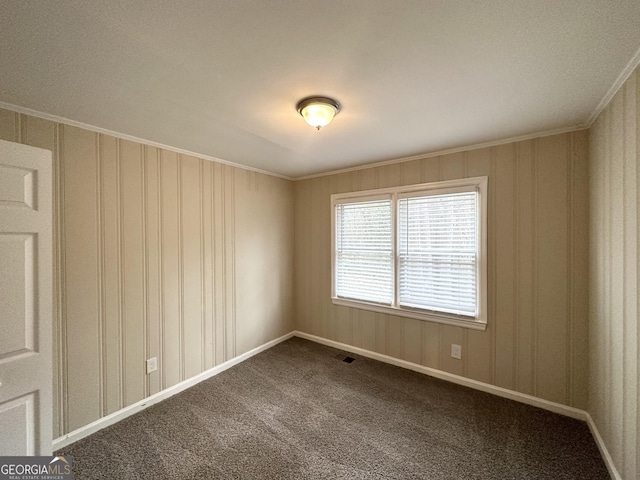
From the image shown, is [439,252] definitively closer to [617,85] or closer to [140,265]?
[617,85]

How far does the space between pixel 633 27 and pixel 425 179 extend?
179 centimetres

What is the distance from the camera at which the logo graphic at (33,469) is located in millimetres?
1387

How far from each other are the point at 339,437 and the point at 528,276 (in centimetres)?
212

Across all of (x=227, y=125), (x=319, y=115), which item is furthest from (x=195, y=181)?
(x=319, y=115)

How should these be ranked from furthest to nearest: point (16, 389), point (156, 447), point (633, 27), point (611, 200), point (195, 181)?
point (195, 181)
point (156, 447)
point (611, 200)
point (16, 389)
point (633, 27)

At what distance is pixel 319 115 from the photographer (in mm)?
1755

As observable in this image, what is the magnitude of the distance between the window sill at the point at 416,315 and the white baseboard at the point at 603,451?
920mm

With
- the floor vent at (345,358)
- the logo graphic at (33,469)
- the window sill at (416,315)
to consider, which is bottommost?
the floor vent at (345,358)

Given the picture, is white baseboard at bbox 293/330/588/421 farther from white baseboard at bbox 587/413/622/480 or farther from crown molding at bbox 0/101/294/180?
crown molding at bbox 0/101/294/180

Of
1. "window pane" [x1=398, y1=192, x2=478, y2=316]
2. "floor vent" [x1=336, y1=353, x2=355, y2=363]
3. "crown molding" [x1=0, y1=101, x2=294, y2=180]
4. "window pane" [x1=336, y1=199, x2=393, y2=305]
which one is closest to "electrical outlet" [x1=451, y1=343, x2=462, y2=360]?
"window pane" [x1=398, y1=192, x2=478, y2=316]

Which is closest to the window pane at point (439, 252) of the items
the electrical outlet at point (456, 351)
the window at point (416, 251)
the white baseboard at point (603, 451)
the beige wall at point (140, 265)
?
the window at point (416, 251)

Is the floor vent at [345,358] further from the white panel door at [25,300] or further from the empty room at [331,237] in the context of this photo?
the white panel door at [25,300]

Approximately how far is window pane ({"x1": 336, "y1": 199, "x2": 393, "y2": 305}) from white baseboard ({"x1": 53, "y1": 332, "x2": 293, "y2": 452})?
1.55 metres

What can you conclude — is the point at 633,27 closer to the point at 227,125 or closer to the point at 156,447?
the point at 227,125
